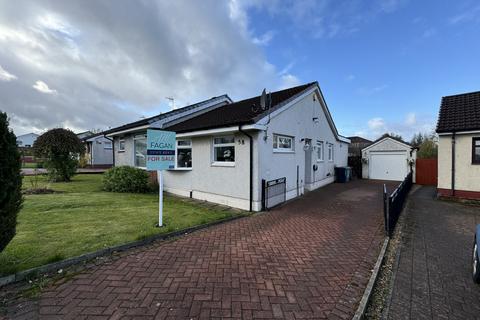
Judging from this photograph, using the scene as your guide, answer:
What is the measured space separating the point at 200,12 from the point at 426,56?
12.0m

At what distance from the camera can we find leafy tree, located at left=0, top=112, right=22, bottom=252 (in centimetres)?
310

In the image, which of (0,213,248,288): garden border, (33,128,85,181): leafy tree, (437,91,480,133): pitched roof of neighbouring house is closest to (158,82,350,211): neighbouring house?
(0,213,248,288): garden border

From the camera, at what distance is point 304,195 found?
1159cm

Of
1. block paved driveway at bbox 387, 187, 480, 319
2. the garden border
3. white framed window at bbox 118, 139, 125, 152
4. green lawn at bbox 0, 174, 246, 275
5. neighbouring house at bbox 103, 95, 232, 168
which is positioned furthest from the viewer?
white framed window at bbox 118, 139, 125, 152

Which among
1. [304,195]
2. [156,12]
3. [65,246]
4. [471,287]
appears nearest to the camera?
[471,287]

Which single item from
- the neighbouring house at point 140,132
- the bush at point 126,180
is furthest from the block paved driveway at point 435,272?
the neighbouring house at point 140,132

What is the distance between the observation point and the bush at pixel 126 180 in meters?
11.1

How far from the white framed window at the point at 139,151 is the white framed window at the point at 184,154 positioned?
3.66m

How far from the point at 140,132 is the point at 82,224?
8.72m

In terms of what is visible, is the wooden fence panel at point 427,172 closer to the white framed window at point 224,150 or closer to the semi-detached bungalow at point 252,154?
the semi-detached bungalow at point 252,154

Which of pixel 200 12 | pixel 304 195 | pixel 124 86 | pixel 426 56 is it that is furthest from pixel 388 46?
pixel 124 86

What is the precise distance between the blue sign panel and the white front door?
63.8ft

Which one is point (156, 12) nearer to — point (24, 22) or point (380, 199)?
point (24, 22)

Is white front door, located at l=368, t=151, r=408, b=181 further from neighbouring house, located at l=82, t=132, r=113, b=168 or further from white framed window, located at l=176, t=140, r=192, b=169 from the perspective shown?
neighbouring house, located at l=82, t=132, r=113, b=168
